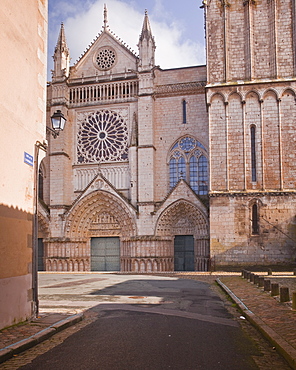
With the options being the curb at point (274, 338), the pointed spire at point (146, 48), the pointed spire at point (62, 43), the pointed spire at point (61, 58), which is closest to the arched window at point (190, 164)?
the pointed spire at point (146, 48)

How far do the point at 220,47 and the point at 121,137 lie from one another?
29.3 ft

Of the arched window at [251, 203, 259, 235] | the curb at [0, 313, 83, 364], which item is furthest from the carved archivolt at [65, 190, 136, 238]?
the curb at [0, 313, 83, 364]

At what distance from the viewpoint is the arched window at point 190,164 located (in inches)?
1148

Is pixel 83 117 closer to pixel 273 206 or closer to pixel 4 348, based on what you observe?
Answer: pixel 273 206

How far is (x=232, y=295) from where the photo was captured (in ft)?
40.5

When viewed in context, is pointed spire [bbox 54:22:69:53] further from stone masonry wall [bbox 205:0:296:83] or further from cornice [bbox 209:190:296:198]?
cornice [bbox 209:190:296:198]

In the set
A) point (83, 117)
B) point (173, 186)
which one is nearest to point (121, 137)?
point (83, 117)

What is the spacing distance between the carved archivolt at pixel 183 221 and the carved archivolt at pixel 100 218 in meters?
1.99

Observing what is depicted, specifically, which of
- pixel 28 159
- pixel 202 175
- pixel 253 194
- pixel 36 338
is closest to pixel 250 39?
pixel 202 175

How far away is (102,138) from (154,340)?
25444mm

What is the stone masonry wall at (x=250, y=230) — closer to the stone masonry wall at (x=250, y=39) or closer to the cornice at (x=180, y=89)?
the stone masonry wall at (x=250, y=39)

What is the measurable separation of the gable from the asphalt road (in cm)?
2287

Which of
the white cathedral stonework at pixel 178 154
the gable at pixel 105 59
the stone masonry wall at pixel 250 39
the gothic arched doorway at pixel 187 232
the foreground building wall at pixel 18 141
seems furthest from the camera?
the gable at pixel 105 59

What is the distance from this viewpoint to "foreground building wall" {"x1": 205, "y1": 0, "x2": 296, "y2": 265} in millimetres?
24406
